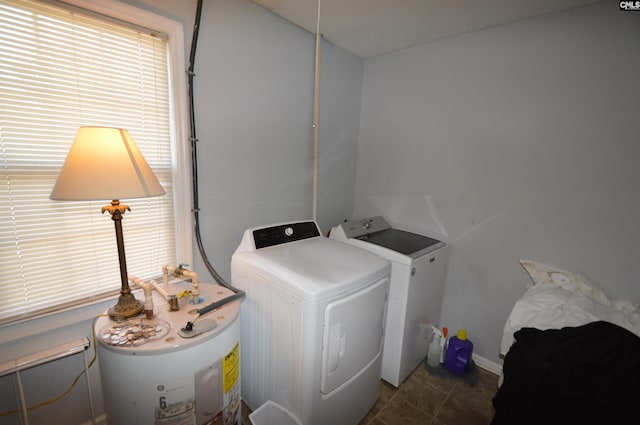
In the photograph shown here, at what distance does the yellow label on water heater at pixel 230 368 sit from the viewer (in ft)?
3.75

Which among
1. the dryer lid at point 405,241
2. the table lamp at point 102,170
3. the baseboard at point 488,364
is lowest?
the baseboard at point 488,364

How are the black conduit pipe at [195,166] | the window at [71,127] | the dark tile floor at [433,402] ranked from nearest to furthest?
the window at [71,127], the black conduit pipe at [195,166], the dark tile floor at [433,402]

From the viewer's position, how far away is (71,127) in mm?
1191

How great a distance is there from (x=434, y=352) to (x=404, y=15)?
2329mm

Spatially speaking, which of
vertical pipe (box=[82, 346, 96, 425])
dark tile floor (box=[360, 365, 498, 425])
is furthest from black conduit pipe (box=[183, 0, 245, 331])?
dark tile floor (box=[360, 365, 498, 425])

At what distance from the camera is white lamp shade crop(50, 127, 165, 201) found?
35.0 inches

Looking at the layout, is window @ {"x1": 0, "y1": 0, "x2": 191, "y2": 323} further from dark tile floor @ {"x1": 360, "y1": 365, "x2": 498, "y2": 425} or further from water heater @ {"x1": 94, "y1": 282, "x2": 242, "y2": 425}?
dark tile floor @ {"x1": 360, "y1": 365, "x2": 498, "y2": 425}

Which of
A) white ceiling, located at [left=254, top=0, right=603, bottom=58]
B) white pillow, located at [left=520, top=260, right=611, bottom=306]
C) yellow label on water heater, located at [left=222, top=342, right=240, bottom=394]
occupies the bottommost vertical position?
yellow label on water heater, located at [left=222, top=342, right=240, bottom=394]

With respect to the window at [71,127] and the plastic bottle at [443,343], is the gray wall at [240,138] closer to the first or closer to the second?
the window at [71,127]

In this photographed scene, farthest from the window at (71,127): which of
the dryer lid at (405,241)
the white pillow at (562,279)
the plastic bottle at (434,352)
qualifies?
the white pillow at (562,279)

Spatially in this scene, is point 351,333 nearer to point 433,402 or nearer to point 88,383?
point 433,402

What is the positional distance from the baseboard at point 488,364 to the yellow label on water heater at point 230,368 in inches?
72.8

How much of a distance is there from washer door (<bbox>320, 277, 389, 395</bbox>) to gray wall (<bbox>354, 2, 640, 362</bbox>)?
0.99 m

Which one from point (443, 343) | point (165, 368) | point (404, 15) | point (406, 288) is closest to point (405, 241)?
point (406, 288)
